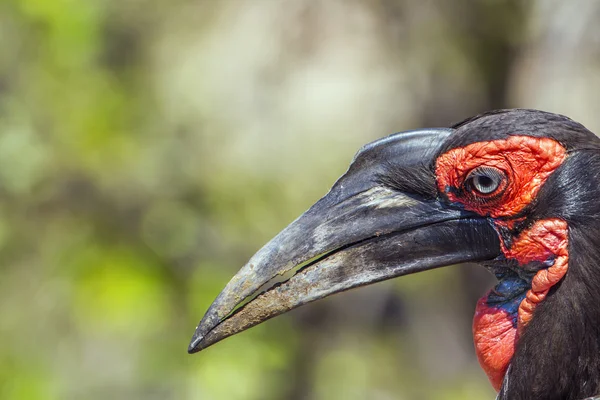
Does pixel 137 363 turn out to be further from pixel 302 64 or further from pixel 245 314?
pixel 245 314

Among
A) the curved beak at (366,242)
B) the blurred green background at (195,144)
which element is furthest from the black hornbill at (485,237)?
the blurred green background at (195,144)

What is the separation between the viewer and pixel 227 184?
635cm

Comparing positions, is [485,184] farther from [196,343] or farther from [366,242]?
[196,343]

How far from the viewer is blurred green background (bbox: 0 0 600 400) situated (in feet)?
19.6

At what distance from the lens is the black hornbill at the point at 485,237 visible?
2.49 m

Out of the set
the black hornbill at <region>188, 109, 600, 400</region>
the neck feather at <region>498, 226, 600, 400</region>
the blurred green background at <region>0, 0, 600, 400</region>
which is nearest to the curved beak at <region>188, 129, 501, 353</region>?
the black hornbill at <region>188, 109, 600, 400</region>

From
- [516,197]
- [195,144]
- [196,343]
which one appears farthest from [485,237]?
[195,144]

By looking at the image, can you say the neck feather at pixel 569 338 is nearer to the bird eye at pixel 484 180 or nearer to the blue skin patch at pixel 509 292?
the blue skin patch at pixel 509 292

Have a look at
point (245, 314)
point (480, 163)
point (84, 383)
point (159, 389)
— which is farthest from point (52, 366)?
point (480, 163)

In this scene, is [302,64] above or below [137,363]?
above

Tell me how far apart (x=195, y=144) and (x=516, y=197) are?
13.5ft

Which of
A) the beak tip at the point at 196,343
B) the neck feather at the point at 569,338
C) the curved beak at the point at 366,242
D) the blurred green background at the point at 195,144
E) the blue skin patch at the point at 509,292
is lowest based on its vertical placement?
the neck feather at the point at 569,338

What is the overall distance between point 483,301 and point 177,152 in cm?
387

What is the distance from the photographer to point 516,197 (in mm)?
2559
